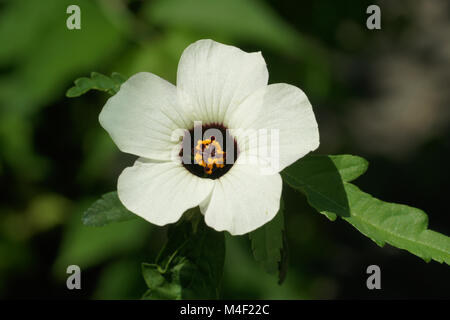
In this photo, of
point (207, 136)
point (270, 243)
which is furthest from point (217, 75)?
point (270, 243)

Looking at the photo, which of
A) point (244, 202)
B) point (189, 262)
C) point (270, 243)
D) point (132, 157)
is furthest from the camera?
point (132, 157)

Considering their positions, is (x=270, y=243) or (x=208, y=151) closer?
(x=270, y=243)

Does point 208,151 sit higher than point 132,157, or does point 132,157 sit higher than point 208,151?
point 208,151

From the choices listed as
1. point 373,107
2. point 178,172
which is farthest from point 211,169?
point 373,107

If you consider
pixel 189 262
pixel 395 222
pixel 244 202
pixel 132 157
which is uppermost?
pixel 244 202

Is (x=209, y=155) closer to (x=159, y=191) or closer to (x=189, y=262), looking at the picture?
(x=159, y=191)

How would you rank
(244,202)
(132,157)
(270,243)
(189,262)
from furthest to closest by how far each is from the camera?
(132,157), (189,262), (270,243), (244,202)

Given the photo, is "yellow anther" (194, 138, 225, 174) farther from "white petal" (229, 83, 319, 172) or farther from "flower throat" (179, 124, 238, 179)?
"white petal" (229, 83, 319, 172)
